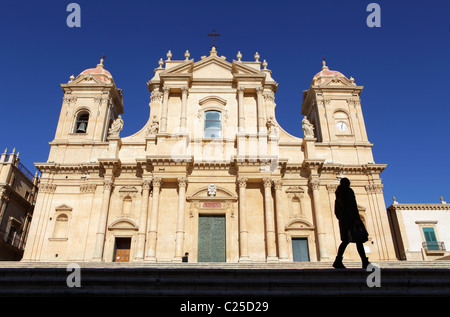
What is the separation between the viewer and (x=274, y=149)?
21.8m

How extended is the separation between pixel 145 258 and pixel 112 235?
271cm

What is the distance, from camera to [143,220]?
1983 centimetres

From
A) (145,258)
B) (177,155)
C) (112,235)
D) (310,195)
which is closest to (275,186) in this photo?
(310,195)

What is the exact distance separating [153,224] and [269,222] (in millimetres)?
6244

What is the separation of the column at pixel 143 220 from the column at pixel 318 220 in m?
9.39

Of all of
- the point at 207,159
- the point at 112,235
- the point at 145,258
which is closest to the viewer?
the point at 145,258

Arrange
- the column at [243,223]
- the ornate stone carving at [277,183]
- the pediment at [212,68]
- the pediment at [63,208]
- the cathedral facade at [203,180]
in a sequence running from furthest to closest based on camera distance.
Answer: the pediment at [212,68] → the pediment at [63,208] → the ornate stone carving at [277,183] → the cathedral facade at [203,180] → the column at [243,223]

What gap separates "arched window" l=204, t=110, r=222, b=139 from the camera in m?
23.1

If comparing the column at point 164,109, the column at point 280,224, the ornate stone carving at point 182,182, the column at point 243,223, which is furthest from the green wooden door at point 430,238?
the column at point 164,109

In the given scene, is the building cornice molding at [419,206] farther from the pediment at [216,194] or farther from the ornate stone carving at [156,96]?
the ornate stone carving at [156,96]

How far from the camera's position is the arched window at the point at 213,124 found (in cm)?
2314

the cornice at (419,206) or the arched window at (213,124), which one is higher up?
the arched window at (213,124)

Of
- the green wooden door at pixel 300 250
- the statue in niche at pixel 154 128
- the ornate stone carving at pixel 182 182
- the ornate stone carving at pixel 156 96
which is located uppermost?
the ornate stone carving at pixel 156 96
